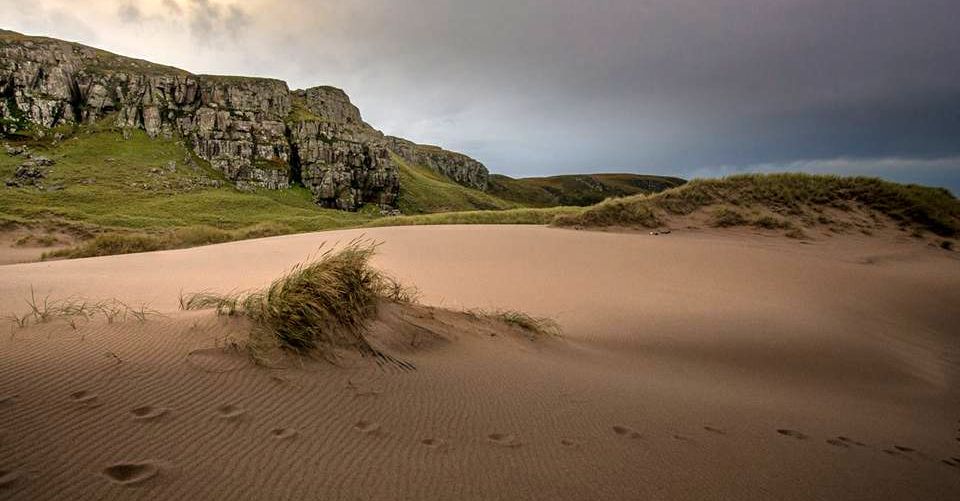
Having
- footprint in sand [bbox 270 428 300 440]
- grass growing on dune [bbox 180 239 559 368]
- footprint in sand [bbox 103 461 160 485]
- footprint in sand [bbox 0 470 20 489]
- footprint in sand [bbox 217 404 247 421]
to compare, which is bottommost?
footprint in sand [bbox 270 428 300 440]

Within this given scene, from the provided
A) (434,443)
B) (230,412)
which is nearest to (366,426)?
(434,443)

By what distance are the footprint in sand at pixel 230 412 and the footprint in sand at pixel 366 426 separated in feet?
1.77

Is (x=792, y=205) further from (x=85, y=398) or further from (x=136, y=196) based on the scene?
(x=136, y=196)

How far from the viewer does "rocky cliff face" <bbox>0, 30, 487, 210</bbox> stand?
186 feet

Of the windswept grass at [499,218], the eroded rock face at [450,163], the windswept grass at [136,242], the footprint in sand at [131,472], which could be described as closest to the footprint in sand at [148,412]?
the footprint in sand at [131,472]

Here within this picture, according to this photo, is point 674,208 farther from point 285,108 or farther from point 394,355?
point 285,108

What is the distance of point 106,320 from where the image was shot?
115 inches

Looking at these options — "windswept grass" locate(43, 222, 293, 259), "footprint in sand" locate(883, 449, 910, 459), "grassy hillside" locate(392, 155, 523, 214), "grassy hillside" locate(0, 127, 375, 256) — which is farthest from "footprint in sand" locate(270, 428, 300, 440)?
"grassy hillside" locate(392, 155, 523, 214)

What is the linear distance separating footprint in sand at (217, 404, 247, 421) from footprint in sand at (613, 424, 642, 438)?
198 centimetres

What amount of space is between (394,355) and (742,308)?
517 centimetres

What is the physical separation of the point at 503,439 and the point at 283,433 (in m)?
1.06

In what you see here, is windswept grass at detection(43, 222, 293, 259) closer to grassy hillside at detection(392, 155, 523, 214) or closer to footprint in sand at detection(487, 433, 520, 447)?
footprint in sand at detection(487, 433, 520, 447)

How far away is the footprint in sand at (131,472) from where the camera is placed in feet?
4.73

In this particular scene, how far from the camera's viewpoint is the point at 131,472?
1494mm
